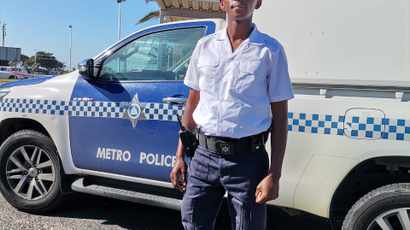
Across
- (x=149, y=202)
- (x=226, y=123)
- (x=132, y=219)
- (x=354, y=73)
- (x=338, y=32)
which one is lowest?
(x=132, y=219)

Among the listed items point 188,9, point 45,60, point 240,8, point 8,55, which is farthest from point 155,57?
point 45,60

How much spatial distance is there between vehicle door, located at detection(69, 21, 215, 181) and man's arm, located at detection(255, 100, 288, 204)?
5.24 ft

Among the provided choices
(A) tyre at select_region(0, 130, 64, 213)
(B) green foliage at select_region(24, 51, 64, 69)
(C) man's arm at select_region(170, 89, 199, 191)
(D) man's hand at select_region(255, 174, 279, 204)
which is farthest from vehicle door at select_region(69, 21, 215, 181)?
(B) green foliage at select_region(24, 51, 64, 69)

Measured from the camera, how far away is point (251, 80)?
2143mm

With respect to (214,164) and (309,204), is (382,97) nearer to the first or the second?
(309,204)

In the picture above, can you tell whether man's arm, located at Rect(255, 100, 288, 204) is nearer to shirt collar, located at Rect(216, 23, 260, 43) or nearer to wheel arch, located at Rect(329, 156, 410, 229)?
shirt collar, located at Rect(216, 23, 260, 43)

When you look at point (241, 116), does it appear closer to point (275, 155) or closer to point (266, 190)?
point (275, 155)

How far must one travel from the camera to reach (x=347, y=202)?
344 centimetres

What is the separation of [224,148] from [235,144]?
55mm

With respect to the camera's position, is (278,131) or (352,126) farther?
(352,126)

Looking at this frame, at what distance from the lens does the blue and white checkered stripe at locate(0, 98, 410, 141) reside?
9.88 feet

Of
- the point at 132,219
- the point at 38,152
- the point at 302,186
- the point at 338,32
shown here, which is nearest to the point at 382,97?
the point at 338,32

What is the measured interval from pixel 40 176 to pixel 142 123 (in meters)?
1.24

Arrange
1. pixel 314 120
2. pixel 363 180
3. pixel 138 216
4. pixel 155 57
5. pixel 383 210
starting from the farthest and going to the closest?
pixel 138 216 → pixel 155 57 → pixel 363 180 → pixel 314 120 → pixel 383 210
